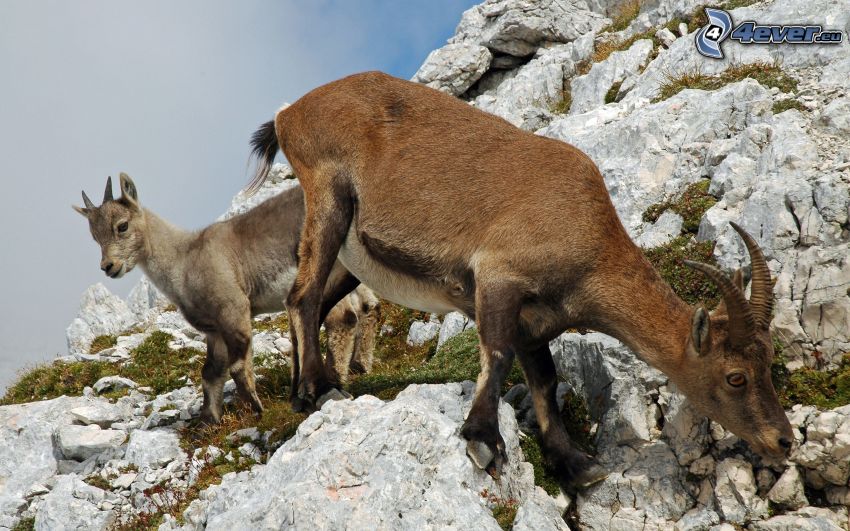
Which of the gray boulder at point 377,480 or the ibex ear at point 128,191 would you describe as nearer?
the gray boulder at point 377,480

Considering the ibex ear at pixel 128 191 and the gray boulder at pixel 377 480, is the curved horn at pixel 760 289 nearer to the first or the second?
the gray boulder at pixel 377 480

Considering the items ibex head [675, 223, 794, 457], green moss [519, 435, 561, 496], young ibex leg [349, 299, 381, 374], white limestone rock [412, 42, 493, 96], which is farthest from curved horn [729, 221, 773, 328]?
white limestone rock [412, 42, 493, 96]

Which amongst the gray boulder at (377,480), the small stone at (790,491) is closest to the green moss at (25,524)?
the gray boulder at (377,480)

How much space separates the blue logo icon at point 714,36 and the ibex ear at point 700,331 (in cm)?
1245

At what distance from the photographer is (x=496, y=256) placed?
7.27 metres

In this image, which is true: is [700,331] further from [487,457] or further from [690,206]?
[690,206]

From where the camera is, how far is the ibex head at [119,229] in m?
11.9

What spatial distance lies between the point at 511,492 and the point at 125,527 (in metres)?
4.39

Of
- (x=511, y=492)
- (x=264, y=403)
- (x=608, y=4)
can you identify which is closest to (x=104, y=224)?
(x=264, y=403)

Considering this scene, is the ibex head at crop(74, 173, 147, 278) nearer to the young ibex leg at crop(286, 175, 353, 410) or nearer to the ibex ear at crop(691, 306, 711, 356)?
the young ibex leg at crop(286, 175, 353, 410)

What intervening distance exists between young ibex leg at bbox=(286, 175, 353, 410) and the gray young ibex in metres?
2.45

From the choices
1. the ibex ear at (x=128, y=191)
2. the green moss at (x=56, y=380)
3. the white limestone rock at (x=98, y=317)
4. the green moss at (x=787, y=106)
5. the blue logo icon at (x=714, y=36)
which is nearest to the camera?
the ibex ear at (x=128, y=191)

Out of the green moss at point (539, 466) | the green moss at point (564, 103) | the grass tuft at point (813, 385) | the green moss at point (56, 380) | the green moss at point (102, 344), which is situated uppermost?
the green moss at point (564, 103)

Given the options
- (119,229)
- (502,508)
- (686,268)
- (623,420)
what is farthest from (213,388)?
(686,268)
